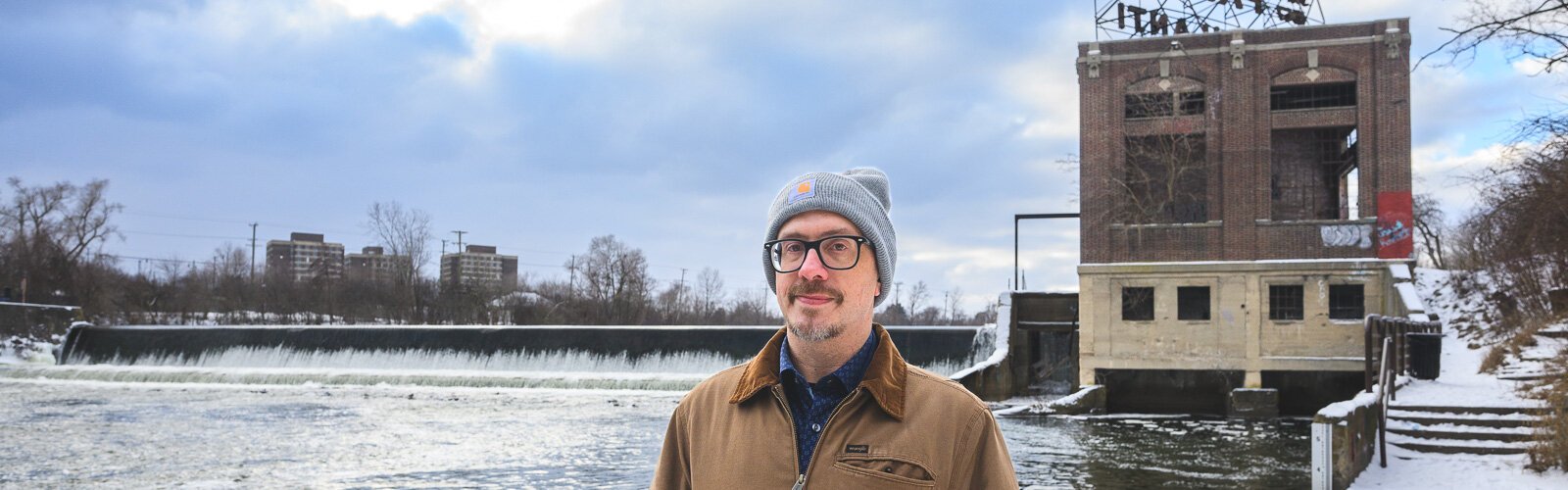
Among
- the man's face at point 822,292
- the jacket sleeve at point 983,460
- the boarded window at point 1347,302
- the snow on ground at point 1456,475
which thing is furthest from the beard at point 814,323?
the boarded window at point 1347,302

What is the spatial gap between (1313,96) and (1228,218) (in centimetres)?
446

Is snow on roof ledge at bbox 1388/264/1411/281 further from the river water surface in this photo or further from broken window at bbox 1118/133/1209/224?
the river water surface

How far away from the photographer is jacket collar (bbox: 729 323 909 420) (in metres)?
2.33

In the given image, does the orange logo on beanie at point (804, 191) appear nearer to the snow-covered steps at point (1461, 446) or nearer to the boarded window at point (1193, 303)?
the snow-covered steps at point (1461, 446)

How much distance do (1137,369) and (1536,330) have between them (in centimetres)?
902

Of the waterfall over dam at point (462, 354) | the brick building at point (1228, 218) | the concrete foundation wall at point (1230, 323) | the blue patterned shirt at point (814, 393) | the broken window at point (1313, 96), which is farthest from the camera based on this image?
the waterfall over dam at point (462, 354)

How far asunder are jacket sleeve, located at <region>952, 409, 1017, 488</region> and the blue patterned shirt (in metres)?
0.27

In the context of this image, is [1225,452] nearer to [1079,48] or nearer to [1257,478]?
[1257,478]

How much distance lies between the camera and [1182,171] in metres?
29.1

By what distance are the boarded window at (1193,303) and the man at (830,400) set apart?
1056 inches

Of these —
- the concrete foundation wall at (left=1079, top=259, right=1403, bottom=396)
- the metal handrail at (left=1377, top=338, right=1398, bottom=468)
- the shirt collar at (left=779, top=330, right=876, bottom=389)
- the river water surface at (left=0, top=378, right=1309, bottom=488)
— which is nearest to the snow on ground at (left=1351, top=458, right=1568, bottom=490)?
the metal handrail at (left=1377, top=338, right=1398, bottom=468)

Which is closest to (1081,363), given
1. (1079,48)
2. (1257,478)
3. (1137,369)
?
(1137,369)

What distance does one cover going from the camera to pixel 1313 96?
2952 cm

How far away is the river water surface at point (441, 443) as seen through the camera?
1442 cm
